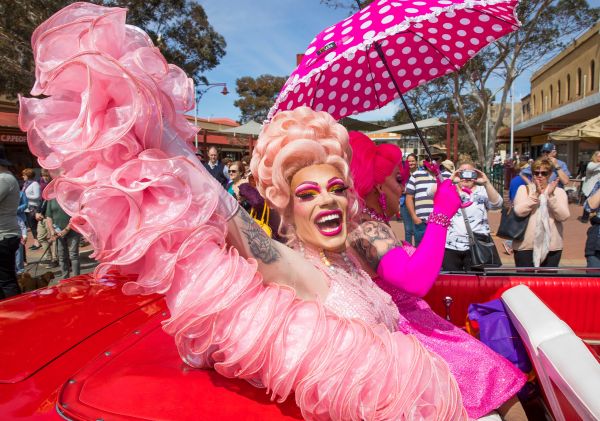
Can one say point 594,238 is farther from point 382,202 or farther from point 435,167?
point 382,202

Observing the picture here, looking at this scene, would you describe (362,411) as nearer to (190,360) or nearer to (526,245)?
(190,360)

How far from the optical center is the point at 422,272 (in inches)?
66.5

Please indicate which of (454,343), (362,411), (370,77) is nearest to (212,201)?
(362,411)

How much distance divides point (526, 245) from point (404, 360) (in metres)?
3.27

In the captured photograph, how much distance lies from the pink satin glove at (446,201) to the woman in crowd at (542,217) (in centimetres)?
244

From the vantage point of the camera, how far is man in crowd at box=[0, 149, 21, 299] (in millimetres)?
4203

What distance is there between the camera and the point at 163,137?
1.10m

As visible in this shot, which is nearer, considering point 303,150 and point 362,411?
point 362,411

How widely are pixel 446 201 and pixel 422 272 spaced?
0.34 m

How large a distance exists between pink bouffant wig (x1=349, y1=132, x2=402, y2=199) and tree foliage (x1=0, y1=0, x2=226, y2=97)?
10.9m

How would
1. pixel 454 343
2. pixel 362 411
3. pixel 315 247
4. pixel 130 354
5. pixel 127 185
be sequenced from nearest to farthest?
pixel 127 185, pixel 362 411, pixel 130 354, pixel 315 247, pixel 454 343

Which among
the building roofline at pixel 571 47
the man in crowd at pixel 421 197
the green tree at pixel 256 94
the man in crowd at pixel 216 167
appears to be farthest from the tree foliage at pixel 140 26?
the green tree at pixel 256 94

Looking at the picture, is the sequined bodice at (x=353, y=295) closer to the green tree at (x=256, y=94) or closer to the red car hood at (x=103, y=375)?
the red car hood at (x=103, y=375)

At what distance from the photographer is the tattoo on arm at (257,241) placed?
1223mm
